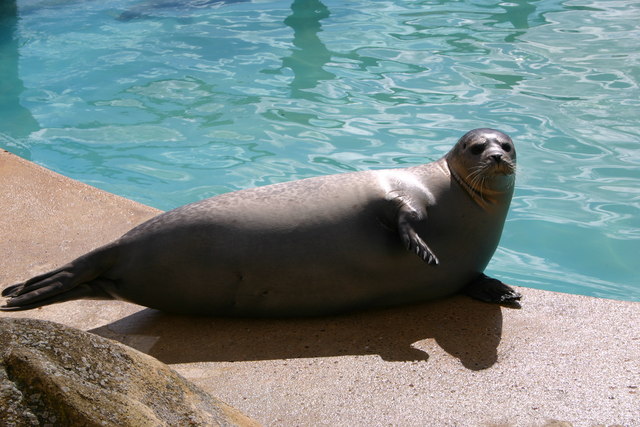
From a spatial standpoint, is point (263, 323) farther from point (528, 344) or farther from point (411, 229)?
point (528, 344)

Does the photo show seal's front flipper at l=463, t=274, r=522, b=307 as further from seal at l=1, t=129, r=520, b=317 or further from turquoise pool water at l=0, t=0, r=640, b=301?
turquoise pool water at l=0, t=0, r=640, b=301

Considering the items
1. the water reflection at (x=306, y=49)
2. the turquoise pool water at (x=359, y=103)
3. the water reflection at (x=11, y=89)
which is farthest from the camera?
the water reflection at (x=306, y=49)

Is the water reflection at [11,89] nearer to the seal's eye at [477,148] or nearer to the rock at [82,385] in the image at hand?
the seal's eye at [477,148]

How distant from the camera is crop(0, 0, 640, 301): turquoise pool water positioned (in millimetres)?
6500

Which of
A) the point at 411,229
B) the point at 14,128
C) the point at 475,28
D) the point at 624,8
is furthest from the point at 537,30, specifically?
the point at 411,229

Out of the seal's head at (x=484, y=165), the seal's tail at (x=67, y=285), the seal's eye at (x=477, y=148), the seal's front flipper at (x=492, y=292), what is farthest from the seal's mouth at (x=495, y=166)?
the seal's tail at (x=67, y=285)

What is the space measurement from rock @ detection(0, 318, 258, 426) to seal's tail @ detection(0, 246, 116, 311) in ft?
5.97

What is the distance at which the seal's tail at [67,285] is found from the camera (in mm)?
3717

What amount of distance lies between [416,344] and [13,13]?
1177cm

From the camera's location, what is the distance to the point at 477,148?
3910 mm

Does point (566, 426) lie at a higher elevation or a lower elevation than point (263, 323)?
higher

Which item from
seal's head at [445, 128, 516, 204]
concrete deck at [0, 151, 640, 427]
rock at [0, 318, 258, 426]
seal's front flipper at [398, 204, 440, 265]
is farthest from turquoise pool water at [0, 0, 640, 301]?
rock at [0, 318, 258, 426]

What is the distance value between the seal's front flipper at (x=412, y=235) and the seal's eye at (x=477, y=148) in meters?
0.46

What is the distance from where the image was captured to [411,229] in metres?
3.61
